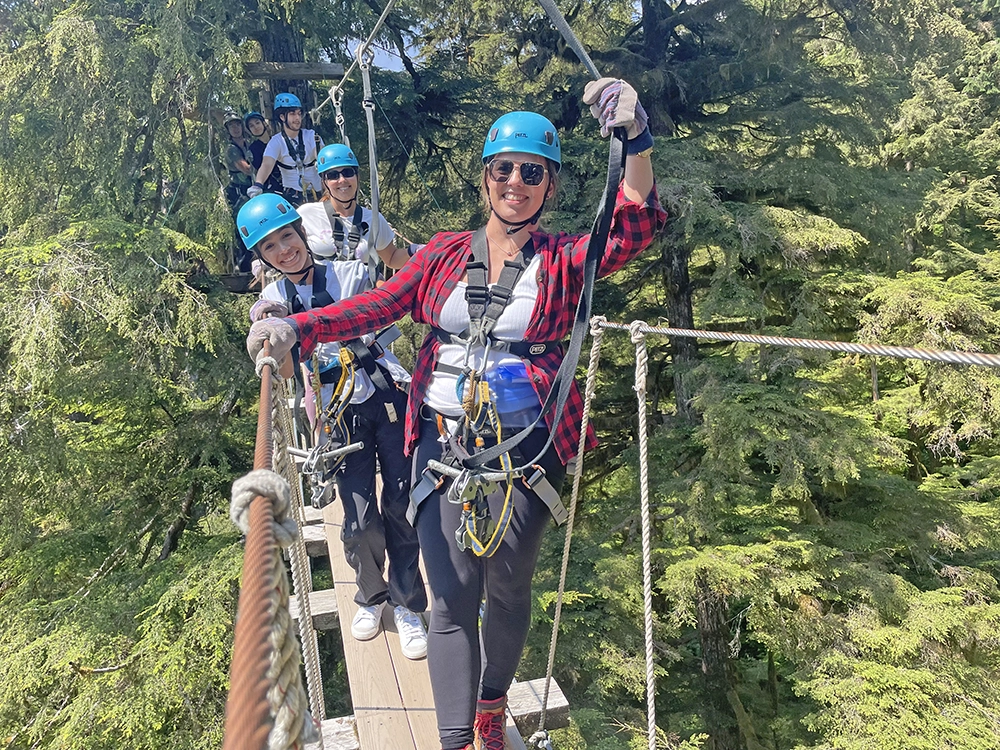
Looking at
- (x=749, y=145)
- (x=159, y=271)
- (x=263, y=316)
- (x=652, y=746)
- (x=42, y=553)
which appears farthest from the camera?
(x=749, y=145)

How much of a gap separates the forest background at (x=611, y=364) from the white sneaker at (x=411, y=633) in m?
2.68

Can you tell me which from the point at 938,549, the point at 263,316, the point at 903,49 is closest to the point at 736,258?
the point at 903,49

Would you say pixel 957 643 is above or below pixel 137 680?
below

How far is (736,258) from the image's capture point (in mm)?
6059

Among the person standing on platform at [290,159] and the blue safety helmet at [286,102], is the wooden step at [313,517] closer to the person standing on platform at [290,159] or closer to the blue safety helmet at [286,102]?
the person standing on platform at [290,159]

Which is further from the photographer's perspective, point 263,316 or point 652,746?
point 263,316

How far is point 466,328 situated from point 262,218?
1.08 m

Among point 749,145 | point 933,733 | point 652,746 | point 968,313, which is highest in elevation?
point 749,145

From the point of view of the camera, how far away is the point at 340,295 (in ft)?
8.34

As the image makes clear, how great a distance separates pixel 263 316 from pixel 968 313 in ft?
19.6

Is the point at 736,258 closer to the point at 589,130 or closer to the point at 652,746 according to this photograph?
the point at 589,130

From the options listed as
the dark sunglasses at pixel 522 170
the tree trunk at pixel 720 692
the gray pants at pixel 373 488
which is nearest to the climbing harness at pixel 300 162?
the gray pants at pixel 373 488

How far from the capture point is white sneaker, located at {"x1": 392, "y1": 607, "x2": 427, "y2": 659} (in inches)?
101

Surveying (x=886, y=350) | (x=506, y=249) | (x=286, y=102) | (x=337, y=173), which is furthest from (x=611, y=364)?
(x=886, y=350)
